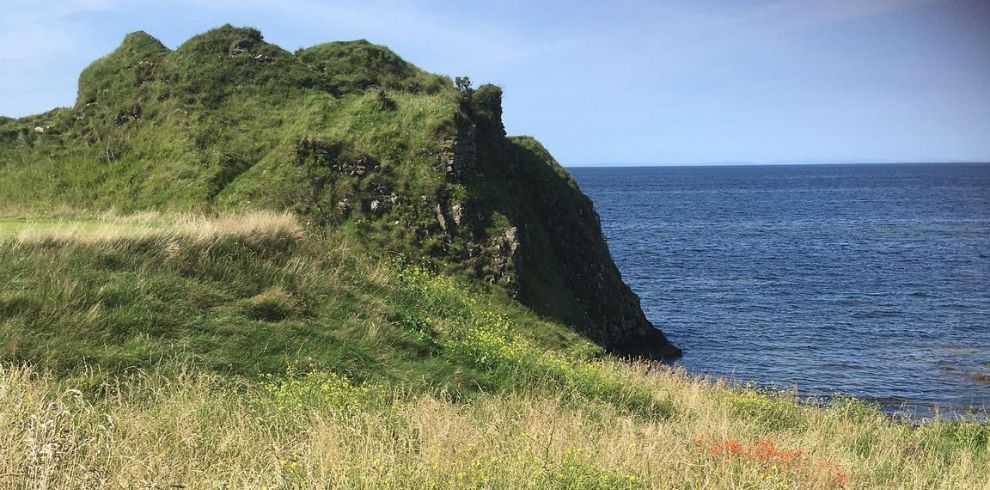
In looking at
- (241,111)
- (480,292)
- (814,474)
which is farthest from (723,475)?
(241,111)

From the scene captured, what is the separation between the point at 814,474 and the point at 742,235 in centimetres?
8397

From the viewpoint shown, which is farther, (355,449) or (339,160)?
(339,160)

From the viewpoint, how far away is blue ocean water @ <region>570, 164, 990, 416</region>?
104 ft

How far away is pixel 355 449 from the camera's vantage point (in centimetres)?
795

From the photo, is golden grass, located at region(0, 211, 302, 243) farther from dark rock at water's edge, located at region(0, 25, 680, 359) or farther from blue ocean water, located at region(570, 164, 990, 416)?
blue ocean water, located at region(570, 164, 990, 416)

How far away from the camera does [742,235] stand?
8756 centimetres

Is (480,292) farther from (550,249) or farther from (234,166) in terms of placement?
(234,166)

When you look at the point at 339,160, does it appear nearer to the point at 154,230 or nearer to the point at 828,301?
the point at 154,230

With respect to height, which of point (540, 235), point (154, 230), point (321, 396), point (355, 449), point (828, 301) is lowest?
point (828, 301)

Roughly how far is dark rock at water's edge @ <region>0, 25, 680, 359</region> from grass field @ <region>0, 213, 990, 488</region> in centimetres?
421

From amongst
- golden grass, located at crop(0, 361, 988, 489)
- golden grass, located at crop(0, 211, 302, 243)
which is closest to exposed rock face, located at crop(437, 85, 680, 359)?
golden grass, located at crop(0, 211, 302, 243)

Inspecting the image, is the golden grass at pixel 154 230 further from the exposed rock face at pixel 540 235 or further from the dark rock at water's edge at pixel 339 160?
the exposed rock face at pixel 540 235

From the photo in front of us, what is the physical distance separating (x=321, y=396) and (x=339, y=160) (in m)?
17.1

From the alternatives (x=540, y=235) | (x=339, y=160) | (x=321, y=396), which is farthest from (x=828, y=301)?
(x=321, y=396)
